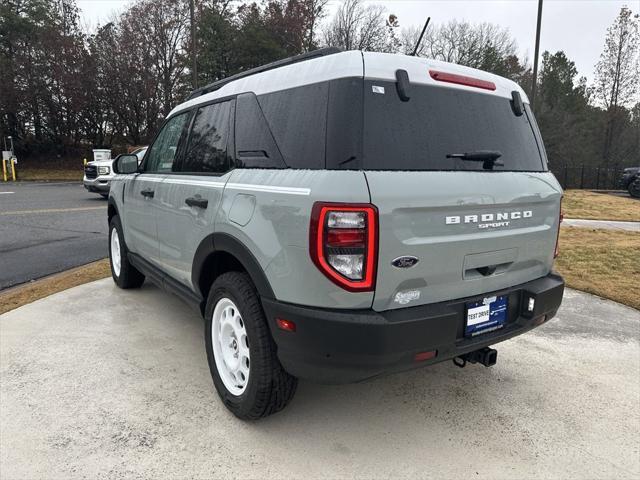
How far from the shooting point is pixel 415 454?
2.39 metres

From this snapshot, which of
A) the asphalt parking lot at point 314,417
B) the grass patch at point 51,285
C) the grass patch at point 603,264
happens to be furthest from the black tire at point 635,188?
the grass patch at point 51,285

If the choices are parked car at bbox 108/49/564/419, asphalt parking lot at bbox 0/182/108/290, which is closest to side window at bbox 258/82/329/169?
parked car at bbox 108/49/564/419

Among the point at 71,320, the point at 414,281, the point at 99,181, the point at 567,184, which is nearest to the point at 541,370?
the point at 414,281

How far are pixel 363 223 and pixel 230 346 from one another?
1341 millimetres

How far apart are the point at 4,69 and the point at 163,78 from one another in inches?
344

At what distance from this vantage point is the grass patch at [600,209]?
12.8 metres

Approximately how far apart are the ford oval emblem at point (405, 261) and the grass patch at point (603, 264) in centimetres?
403

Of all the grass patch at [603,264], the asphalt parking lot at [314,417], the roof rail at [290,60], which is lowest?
the asphalt parking lot at [314,417]

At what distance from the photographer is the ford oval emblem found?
206cm

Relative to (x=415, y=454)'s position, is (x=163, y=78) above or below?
above

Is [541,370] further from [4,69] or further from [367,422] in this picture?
[4,69]

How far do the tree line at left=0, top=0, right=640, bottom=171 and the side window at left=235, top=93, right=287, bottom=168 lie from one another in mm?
25646

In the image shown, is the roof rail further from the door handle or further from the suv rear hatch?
the door handle

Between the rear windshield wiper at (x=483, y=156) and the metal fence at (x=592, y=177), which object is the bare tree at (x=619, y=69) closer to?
the metal fence at (x=592, y=177)
